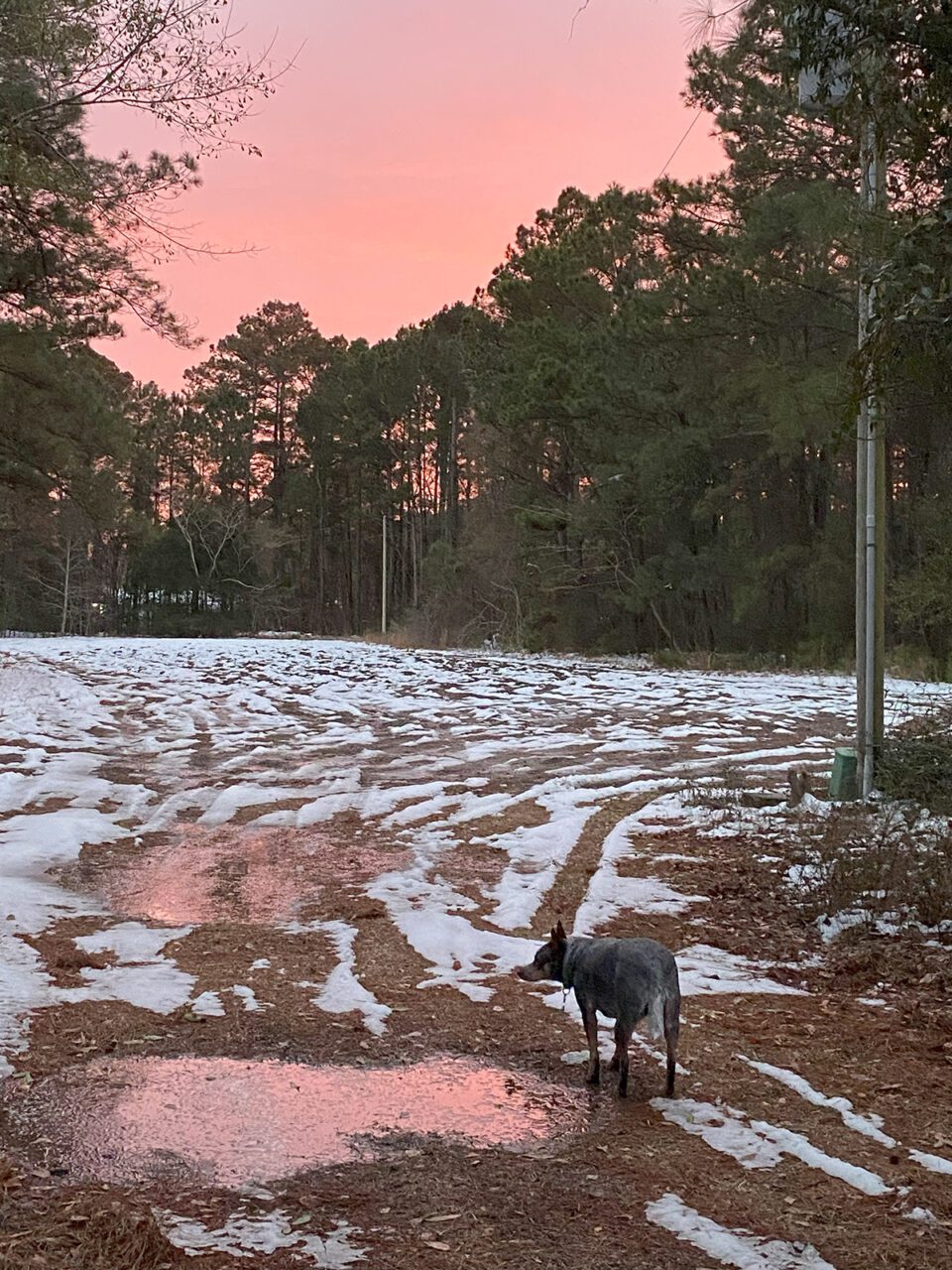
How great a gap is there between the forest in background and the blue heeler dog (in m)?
3.08

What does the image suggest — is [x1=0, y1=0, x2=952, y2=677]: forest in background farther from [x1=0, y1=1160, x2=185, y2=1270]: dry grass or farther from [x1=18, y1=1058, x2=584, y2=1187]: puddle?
[x1=0, y1=1160, x2=185, y2=1270]: dry grass

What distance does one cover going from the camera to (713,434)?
27.5 metres

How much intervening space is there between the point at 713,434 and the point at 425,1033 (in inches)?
970

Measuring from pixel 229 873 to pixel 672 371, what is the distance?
2350 centimetres

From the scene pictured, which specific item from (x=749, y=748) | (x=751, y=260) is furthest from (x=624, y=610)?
(x=749, y=748)

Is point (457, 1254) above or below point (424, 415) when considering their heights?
below

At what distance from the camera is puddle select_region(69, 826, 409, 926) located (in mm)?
6129

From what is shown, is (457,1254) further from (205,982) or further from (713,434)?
(713,434)

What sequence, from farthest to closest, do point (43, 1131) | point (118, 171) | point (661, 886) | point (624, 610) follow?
1. point (624, 610)
2. point (118, 171)
3. point (661, 886)
4. point (43, 1131)

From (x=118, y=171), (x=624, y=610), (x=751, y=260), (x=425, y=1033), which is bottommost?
(x=425, y=1033)

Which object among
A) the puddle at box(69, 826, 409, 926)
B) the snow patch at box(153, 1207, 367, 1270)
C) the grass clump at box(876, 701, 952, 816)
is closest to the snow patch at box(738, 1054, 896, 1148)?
the snow patch at box(153, 1207, 367, 1270)

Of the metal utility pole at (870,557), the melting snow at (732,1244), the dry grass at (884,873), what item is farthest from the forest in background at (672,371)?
the melting snow at (732,1244)

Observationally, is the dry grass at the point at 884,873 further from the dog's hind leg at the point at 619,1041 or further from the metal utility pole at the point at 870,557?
the dog's hind leg at the point at 619,1041

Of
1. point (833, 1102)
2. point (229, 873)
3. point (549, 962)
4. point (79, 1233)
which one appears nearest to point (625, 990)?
point (549, 962)
